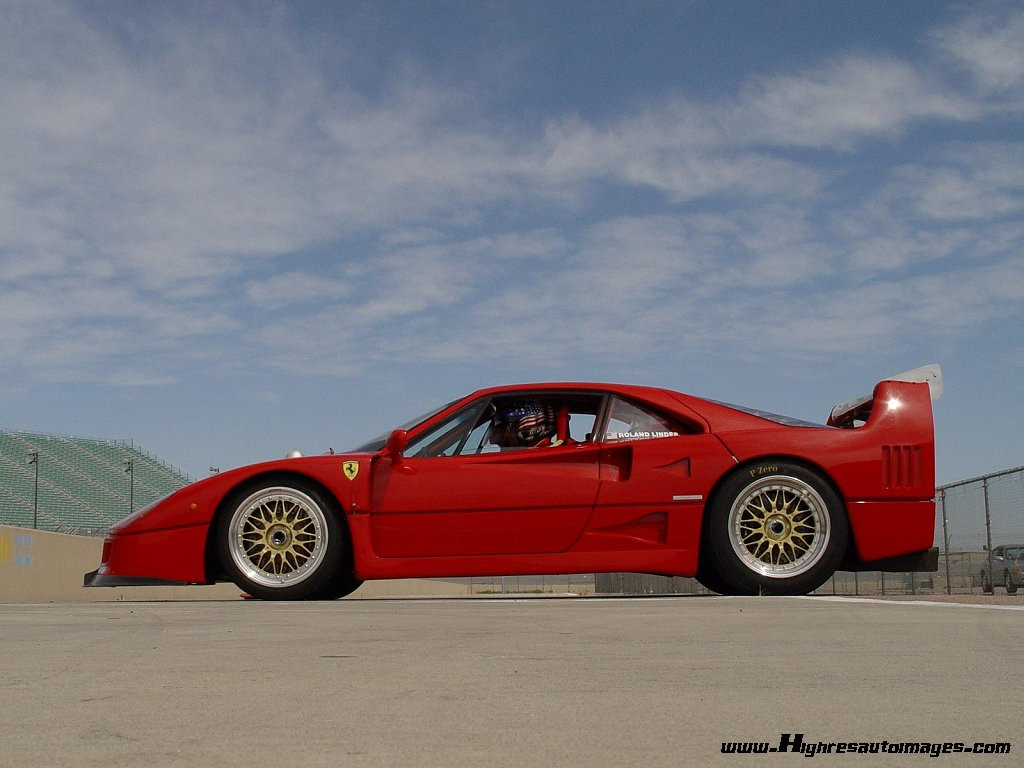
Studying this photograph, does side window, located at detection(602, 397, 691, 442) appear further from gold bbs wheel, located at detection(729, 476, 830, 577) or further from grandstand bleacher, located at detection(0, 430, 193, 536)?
grandstand bleacher, located at detection(0, 430, 193, 536)

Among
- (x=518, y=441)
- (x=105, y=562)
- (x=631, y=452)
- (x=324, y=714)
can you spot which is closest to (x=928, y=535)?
(x=631, y=452)

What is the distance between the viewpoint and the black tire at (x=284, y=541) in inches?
259

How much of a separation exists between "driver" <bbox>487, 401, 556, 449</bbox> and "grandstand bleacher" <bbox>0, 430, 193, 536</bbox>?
3776 cm

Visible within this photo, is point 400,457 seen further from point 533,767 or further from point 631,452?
point 533,767

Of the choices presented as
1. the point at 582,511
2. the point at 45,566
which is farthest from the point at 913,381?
the point at 45,566

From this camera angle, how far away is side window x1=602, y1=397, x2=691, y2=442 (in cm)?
680

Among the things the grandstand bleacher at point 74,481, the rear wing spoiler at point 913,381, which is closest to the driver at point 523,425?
the rear wing spoiler at point 913,381

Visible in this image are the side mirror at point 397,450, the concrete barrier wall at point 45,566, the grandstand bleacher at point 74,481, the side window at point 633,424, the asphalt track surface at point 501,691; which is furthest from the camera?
the grandstand bleacher at point 74,481

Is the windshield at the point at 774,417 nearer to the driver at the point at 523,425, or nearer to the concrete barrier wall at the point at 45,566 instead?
the driver at the point at 523,425

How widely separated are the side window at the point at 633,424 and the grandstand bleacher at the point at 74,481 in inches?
1502

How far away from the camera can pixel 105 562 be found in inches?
279

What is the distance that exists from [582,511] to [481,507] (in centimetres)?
57

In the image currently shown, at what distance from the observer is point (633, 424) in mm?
6879

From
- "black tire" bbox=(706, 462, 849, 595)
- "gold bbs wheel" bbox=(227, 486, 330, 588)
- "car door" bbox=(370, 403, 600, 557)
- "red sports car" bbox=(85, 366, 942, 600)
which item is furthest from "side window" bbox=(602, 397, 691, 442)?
"gold bbs wheel" bbox=(227, 486, 330, 588)
